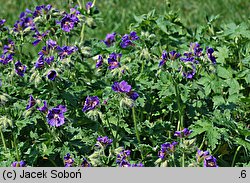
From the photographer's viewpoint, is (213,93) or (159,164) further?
(213,93)

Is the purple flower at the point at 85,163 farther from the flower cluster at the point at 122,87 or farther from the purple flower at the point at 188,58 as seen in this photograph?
the purple flower at the point at 188,58

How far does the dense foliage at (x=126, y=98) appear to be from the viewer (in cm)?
324

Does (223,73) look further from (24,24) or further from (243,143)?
(24,24)

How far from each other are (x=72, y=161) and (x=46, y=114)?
328 mm

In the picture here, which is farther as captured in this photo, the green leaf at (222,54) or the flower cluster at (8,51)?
the green leaf at (222,54)

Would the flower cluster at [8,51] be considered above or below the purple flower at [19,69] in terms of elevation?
above

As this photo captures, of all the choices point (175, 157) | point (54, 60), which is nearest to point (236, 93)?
point (175, 157)

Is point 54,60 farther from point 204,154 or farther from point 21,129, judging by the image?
point 204,154

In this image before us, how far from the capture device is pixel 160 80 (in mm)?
3754

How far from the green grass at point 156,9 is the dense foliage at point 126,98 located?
2110 millimetres

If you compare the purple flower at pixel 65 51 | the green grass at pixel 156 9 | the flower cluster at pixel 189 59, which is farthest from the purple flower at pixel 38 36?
the green grass at pixel 156 9

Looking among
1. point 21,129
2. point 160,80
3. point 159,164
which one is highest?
point 160,80

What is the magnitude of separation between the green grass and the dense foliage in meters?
2.11

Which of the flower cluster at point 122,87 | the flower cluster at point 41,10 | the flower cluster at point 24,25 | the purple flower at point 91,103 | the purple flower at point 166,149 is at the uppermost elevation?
the flower cluster at point 41,10
